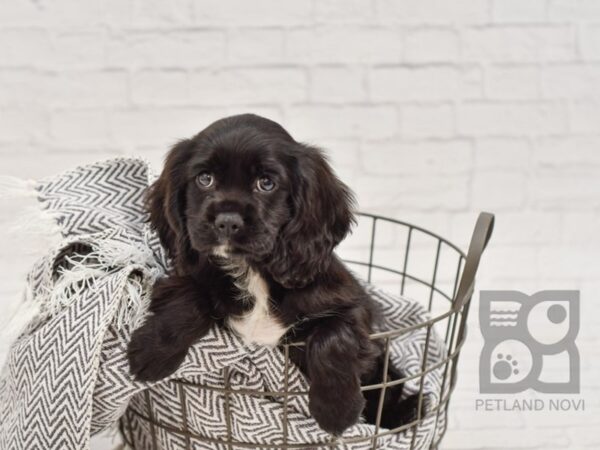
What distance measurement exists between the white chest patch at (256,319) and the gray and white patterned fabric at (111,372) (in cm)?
2

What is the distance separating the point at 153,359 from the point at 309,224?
35 cm

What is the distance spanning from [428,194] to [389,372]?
872 mm

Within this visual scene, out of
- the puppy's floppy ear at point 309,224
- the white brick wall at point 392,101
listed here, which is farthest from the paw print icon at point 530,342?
the puppy's floppy ear at point 309,224

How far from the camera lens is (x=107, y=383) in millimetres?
1510

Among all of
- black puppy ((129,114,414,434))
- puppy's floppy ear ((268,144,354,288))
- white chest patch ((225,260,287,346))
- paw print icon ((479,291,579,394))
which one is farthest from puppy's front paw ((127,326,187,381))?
paw print icon ((479,291,579,394))

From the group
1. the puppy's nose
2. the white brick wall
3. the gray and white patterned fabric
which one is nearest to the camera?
the puppy's nose

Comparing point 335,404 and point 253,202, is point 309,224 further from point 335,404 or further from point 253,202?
point 335,404

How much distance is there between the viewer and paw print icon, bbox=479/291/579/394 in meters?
2.43

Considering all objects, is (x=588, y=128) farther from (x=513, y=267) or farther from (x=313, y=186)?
(x=313, y=186)

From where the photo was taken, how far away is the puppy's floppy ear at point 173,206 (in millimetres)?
1514

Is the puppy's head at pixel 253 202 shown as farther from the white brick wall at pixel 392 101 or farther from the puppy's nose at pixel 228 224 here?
the white brick wall at pixel 392 101

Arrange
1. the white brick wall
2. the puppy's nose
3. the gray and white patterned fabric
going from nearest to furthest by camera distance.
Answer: the puppy's nose
the gray and white patterned fabric
the white brick wall

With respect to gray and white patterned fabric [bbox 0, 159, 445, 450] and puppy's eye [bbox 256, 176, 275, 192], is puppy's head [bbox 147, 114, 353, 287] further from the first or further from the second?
gray and white patterned fabric [bbox 0, 159, 445, 450]

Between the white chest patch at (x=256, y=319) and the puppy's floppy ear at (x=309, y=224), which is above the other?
the puppy's floppy ear at (x=309, y=224)
